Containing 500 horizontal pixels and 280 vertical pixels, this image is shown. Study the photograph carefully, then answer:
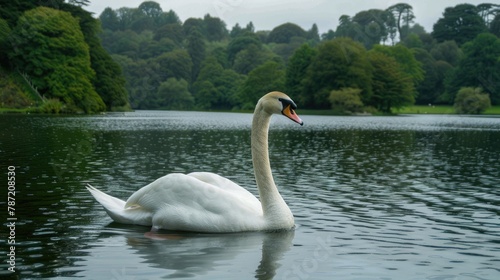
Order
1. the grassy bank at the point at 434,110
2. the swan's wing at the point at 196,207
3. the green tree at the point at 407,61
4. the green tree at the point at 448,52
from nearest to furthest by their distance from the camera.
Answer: the swan's wing at the point at 196,207, the grassy bank at the point at 434,110, the green tree at the point at 407,61, the green tree at the point at 448,52

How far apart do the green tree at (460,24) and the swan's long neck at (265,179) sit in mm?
164007

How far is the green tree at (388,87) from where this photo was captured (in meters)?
121

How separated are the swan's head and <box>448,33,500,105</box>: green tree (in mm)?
130317

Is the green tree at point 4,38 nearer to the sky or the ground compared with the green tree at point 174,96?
nearer to the sky

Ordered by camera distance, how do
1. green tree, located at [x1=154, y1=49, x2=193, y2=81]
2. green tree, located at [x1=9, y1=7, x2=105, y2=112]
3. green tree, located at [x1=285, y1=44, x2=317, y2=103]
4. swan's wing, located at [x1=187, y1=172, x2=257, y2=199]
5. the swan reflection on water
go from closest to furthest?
the swan reflection on water → swan's wing, located at [x1=187, y1=172, x2=257, y2=199] → green tree, located at [x1=9, y1=7, x2=105, y2=112] → green tree, located at [x1=285, y1=44, x2=317, y2=103] → green tree, located at [x1=154, y1=49, x2=193, y2=81]

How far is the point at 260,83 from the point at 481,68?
151 ft

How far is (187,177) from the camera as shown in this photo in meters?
9.89

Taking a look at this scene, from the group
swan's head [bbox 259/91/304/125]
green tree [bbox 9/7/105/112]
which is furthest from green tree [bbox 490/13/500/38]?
swan's head [bbox 259/91/304/125]

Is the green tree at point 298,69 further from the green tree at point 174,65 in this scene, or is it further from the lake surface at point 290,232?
the lake surface at point 290,232

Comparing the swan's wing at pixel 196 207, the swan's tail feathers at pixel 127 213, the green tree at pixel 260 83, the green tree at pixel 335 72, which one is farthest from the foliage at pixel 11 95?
the swan's wing at pixel 196 207

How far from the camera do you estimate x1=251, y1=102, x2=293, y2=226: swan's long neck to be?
995cm

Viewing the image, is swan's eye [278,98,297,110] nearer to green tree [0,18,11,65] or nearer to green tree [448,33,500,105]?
green tree [0,18,11,65]

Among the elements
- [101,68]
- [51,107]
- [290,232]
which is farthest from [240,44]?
[290,232]

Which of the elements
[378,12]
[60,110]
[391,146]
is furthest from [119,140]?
[378,12]
